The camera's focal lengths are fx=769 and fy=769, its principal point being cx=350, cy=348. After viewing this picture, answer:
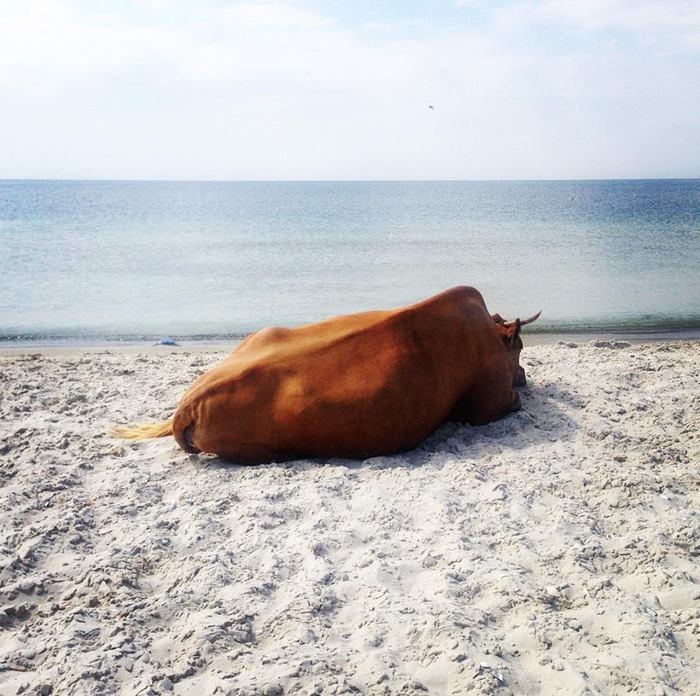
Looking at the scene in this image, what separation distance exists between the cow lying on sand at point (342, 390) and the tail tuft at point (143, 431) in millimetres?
471

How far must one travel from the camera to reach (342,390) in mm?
4668

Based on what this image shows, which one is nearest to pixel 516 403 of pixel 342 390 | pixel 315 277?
pixel 342 390

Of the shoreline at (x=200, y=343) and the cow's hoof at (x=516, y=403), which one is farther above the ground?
the cow's hoof at (x=516, y=403)

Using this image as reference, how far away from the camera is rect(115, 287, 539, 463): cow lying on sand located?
468cm

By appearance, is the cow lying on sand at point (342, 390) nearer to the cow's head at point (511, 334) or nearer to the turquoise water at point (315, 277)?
the cow's head at point (511, 334)

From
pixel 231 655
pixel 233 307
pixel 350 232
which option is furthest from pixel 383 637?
pixel 350 232

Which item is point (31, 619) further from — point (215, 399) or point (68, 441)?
point (68, 441)

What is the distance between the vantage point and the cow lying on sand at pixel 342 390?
468cm

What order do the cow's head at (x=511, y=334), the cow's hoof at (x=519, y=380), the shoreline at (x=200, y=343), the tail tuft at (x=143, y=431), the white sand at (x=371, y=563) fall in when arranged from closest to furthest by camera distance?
the white sand at (x=371, y=563) → the tail tuft at (x=143, y=431) → the cow's head at (x=511, y=334) → the cow's hoof at (x=519, y=380) → the shoreline at (x=200, y=343)

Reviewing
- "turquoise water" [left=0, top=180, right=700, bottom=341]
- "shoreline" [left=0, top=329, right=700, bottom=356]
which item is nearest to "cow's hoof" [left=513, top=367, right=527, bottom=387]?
"shoreline" [left=0, top=329, right=700, bottom=356]

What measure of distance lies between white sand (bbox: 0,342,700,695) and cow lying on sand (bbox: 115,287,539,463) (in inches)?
6.0

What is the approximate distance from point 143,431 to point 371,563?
2.57 meters

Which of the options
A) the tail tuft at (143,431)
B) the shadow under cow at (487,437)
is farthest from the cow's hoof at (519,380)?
the tail tuft at (143,431)

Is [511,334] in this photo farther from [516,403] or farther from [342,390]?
[342,390]
